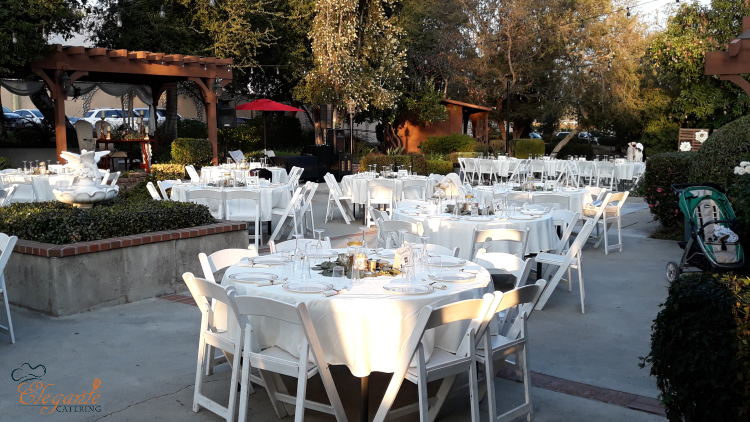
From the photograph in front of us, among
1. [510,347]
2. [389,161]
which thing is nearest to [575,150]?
[389,161]

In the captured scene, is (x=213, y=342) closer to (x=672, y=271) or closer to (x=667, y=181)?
(x=672, y=271)

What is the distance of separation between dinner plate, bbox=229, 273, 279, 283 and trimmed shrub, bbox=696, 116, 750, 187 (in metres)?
5.89

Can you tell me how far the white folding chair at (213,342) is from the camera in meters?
3.25

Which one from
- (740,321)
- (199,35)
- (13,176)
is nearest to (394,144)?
(199,35)

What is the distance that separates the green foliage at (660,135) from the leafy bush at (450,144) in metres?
7.25

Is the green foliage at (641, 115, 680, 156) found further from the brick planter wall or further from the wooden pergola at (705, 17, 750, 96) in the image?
the brick planter wall

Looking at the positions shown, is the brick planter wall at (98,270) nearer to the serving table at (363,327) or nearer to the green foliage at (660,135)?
the serving table at (363,327)

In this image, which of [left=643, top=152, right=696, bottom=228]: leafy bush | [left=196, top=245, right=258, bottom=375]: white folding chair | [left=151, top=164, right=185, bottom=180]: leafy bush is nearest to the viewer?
[left=196, top=245, right=258, bottom=375]: white folding chair

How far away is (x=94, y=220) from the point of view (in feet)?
19.0

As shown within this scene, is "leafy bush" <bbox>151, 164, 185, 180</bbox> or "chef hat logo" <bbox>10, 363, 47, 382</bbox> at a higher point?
"leafy bush" <bbox>151, 164, 185, 180</bbox>

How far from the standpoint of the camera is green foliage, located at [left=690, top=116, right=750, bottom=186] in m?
7.68

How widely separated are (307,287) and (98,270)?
2942mm

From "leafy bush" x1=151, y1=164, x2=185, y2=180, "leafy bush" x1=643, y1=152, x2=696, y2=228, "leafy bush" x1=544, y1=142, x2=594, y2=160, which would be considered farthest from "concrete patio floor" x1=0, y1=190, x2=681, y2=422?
"leafy bush" x1=544, y1=142, x2=594, y2=160

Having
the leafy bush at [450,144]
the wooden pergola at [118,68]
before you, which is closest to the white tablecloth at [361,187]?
the wooden pergola at [118,68]
